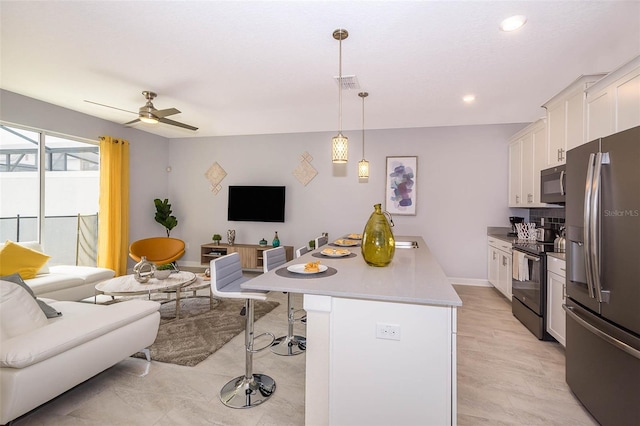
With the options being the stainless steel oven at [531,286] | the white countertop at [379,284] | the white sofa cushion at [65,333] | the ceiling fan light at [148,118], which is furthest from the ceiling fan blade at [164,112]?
the stainless steel oven at [531,286]

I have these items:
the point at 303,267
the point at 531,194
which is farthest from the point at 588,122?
the point at 303,267

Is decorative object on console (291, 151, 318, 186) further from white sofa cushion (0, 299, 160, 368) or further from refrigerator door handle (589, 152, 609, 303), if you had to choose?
refrigerator door handle (589, 152, 609, 303)

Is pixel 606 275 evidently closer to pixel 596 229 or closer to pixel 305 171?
pixel 596 229

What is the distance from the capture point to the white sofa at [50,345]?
163cm

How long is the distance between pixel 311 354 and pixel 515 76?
134 inches

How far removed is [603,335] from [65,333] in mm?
3053

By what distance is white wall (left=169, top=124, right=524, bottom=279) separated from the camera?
16.9ft

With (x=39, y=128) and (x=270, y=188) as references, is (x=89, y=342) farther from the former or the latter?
(x=270, y=188)

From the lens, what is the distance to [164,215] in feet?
20.0

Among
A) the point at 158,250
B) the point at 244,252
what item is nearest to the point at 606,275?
the point at 244,252

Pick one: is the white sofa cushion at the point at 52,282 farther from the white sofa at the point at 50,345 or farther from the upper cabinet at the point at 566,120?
the upper cabinet at the point at 566,120

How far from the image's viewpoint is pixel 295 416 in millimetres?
1934

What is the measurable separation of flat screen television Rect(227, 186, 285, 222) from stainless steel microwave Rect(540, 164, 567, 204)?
404cm

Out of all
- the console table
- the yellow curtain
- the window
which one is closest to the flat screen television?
the console table
